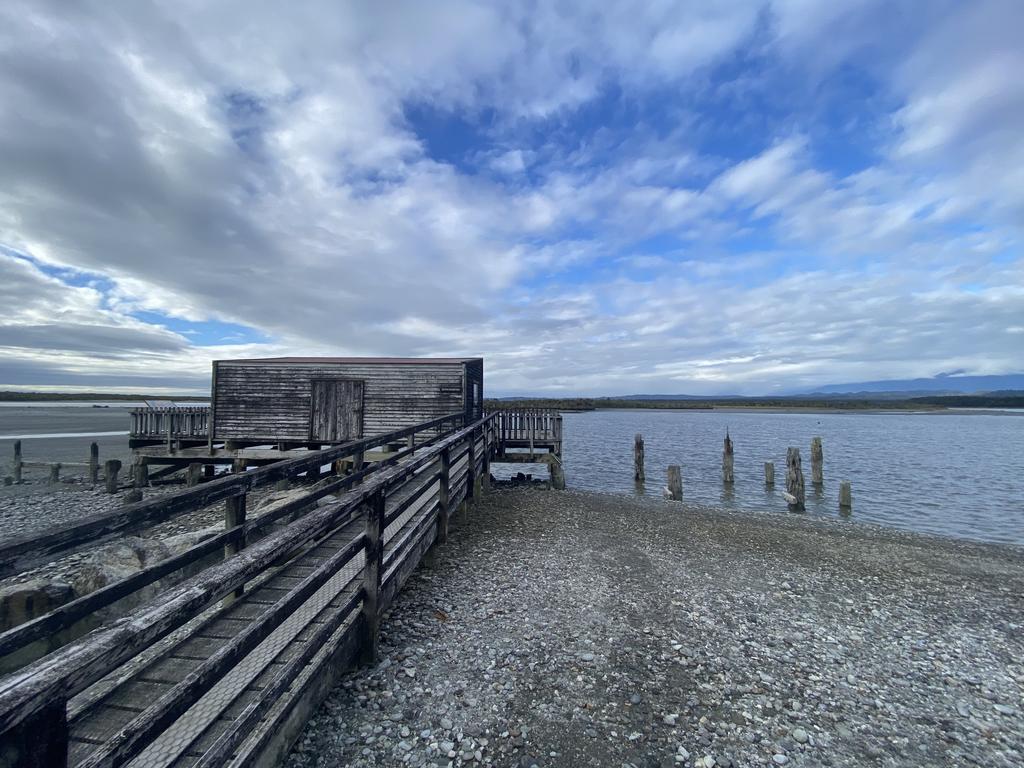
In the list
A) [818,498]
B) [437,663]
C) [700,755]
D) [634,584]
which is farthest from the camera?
[818,498]

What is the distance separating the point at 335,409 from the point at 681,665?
48.3 ft

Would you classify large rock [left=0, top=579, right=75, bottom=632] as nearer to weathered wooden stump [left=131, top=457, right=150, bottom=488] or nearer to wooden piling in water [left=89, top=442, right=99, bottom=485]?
weathered wooden stump [left=131, top=457, right=150, bottom=488]

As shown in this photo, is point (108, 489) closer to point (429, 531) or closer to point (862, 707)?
point (429, 531)

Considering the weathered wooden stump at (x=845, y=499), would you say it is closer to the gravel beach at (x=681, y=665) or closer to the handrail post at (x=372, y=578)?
the gravel beach at (x=681, y=665)

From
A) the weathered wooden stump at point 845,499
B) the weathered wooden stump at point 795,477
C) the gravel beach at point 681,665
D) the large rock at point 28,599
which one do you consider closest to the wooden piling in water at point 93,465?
the large rock at point 28,599

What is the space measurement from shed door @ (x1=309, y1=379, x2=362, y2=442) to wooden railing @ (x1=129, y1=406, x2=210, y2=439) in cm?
488

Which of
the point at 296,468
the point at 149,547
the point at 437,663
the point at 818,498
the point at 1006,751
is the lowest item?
the point at 818,498

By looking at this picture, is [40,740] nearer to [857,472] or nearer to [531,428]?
[531,428]

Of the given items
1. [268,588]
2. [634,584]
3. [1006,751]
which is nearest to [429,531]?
[268,588]

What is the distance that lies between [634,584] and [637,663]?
223 centimetres

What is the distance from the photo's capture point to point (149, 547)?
6.94 metres

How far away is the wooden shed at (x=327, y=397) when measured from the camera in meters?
16.9

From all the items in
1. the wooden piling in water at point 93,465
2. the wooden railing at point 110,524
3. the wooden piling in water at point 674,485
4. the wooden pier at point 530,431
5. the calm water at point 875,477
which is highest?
the wooden railing at point 110,524

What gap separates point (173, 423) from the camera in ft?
60.2
